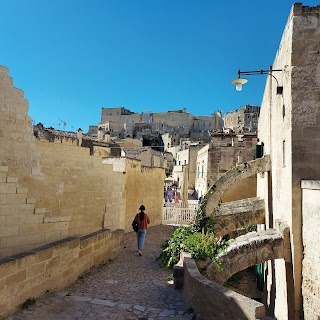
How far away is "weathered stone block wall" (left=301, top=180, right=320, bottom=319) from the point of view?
17.8ft

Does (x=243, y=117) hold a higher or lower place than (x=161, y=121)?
lower

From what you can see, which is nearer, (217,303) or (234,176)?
(217,303)

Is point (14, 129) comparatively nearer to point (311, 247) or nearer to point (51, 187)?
point (51, 187)

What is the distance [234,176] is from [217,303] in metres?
5.90

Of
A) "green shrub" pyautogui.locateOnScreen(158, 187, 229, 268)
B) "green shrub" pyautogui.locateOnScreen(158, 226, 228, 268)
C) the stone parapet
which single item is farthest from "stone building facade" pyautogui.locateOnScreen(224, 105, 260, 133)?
the stone parapet

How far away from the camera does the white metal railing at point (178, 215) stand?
651 inches

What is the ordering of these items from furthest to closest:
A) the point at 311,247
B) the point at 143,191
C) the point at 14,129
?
the point at 143,191
the point at 14,129
the point at 311,247

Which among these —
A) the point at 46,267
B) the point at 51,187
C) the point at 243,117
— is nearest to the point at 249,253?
the point at 46,267

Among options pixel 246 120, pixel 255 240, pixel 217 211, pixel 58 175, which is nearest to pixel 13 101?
pixel 58 175

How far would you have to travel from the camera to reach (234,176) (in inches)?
386

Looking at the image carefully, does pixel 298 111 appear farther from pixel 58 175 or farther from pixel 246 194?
pixel 246 194

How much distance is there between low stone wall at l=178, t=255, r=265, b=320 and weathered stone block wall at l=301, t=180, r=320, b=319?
7.08 feet

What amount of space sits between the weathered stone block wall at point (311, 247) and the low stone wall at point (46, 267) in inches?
187

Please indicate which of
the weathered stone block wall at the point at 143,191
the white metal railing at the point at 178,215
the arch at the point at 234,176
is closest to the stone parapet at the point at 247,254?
the arch at the point at 234,176
